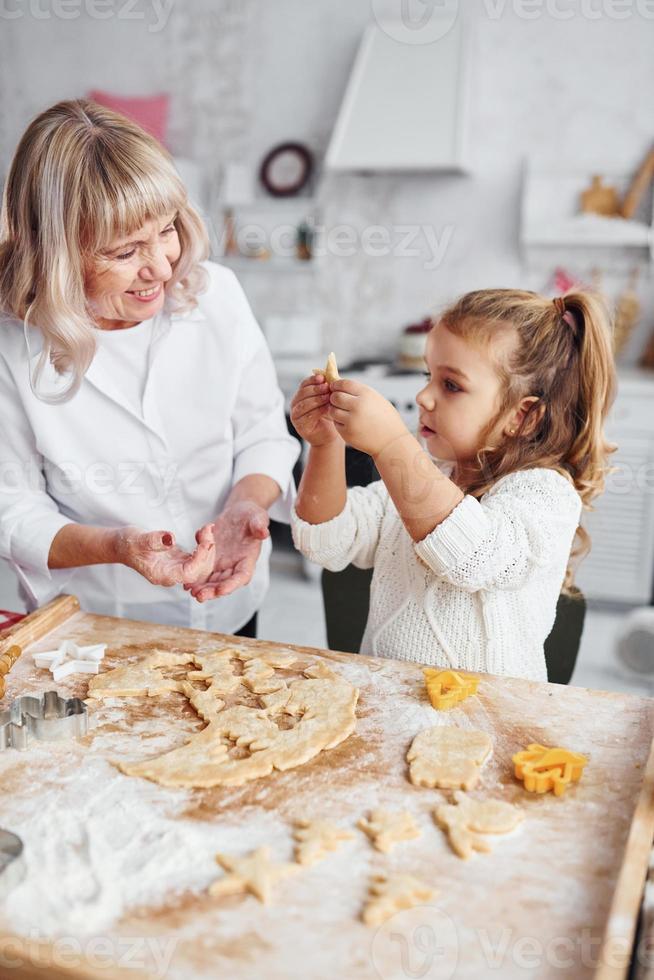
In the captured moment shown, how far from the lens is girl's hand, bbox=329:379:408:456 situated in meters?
1.11

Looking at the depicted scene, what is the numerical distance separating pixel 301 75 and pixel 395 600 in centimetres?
315

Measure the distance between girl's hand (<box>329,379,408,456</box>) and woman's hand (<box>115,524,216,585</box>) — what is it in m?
0.24

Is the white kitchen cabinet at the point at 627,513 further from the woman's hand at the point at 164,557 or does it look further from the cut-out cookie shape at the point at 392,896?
the cut-out cookie shape at the point at 392,896

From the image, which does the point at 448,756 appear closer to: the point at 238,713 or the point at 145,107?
the point at 238,713

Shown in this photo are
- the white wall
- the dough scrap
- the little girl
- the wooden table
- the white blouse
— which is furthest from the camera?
the white wall

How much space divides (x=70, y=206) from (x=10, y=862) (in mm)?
899

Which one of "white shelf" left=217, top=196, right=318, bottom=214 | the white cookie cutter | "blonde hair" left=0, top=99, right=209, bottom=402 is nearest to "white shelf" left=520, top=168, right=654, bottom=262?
"white shelf" left=217, top=196, right=318, bottom=214

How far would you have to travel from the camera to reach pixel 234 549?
1386 millimetres

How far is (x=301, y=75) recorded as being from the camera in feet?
12.5

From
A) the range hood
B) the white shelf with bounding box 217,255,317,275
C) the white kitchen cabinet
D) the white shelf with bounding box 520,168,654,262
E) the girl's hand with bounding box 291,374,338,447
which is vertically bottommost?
the white kitchen cabinet

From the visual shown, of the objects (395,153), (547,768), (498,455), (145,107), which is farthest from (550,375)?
(145,107)

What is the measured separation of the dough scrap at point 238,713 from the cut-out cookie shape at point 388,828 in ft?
0.41

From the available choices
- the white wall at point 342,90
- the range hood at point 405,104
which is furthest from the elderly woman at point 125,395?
the white wall at point 342,90

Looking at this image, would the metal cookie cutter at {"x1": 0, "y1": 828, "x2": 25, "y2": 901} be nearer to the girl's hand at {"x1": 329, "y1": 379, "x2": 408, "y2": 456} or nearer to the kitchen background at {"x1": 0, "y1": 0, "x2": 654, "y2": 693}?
the girl's hand at {"x1": 329, "y1": 379, "x2": 408, "y2": 456}
